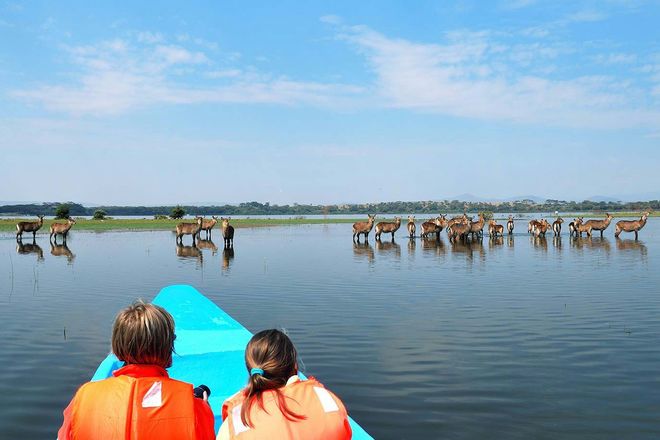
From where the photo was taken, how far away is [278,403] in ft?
11.3

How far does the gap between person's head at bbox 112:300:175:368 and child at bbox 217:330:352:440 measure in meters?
0.52

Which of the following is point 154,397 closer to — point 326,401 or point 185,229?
point 326,401

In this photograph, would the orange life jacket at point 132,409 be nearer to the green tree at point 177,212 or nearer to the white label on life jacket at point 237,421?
the white label on life jacket at point 237,421

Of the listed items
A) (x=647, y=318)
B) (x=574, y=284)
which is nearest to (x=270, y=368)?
(x=647, y=318)

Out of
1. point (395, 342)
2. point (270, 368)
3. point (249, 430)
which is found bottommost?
point (395, 342)

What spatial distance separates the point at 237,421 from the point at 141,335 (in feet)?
2.43

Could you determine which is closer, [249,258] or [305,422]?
[305,422]

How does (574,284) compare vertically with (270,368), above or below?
below

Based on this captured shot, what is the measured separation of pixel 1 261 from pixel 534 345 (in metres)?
24.0

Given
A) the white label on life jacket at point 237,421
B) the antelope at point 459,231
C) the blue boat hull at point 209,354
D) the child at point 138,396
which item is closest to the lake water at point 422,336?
the blue boat hull at point 209,354

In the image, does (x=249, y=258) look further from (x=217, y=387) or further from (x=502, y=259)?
(x=217, y=387)

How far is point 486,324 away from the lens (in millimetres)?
11742

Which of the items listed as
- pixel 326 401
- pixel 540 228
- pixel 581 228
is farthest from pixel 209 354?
pixel 581 228

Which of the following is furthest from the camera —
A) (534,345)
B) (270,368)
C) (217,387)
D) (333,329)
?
(333,329)
